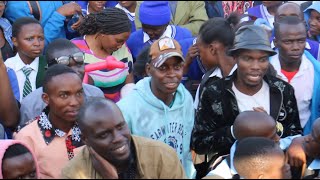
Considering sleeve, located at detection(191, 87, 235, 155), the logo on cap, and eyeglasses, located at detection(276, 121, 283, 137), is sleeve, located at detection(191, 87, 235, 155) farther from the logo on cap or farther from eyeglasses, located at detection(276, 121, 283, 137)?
the logo on cap

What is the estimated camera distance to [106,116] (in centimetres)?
359

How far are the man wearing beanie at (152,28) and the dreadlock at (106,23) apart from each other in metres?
0.40

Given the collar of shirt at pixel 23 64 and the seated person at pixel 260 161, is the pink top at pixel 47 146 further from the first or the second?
the collar of shirt at pixel 23 64

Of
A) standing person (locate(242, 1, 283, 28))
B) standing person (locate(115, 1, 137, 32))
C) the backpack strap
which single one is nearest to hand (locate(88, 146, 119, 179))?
the backpack strap

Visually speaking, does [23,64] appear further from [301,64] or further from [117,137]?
[301,64]

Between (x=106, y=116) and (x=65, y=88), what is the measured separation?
Result: 81 cm

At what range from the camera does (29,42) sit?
18.3ft

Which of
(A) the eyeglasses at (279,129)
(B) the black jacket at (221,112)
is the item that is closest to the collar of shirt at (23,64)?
(B) the black jacket at (221,112)

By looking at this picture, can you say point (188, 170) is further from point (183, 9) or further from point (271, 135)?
point (183, 9)

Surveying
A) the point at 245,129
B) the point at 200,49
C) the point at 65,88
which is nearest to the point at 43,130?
the point at 65,88

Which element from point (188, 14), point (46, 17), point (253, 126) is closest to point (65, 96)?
point (253, 126)

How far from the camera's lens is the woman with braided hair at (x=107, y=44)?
5473mm

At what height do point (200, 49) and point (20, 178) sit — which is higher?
point (200, 49)

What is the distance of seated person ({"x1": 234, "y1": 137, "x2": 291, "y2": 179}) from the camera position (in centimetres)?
347
